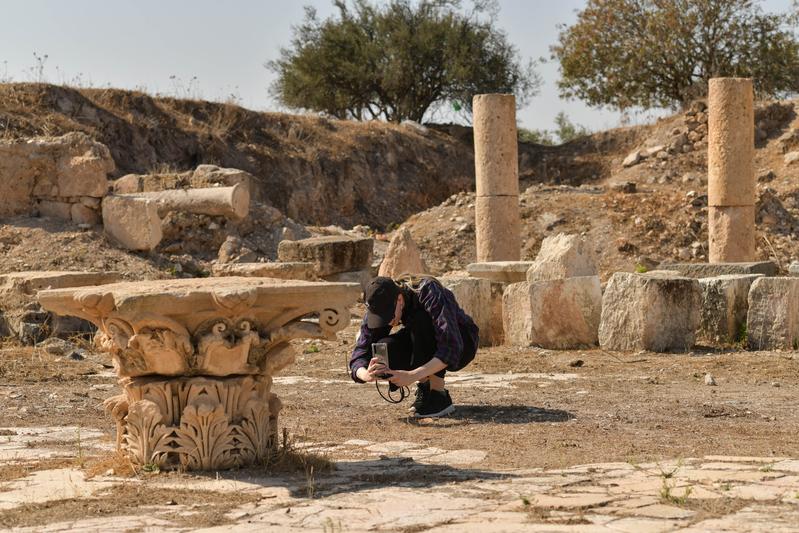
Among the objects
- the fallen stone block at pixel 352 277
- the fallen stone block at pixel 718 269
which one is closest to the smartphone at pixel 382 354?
the fallen stone block at pixel 718 269

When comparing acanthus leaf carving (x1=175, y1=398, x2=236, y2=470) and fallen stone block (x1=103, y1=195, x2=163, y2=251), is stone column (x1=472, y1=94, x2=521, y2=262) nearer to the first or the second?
fallen stone block (x1=103, y1=195, x2=163, y2=251)

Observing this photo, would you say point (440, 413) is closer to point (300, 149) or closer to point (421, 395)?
point (421, 395)

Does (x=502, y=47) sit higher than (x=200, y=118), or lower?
higher

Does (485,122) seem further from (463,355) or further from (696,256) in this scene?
(463,355)

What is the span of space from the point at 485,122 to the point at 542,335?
706 centimetres

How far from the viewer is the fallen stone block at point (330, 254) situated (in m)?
16.8

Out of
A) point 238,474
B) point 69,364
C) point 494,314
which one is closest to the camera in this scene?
point 238,474

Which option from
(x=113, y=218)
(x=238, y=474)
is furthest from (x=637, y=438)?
(x=113, y=218)

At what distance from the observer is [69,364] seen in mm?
11398

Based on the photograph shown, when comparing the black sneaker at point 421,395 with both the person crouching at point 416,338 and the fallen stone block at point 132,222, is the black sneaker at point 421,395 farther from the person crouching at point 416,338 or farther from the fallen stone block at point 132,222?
the fallen stone block at point 132,222

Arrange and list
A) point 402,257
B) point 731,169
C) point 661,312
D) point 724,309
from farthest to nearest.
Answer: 1. point 731,169
2. point 402,257
3. point 724,309
4. point 661,312

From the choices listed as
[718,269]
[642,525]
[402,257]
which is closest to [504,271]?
[402,257]

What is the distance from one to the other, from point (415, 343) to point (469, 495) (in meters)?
2.60

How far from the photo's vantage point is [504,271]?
14.6 metres
